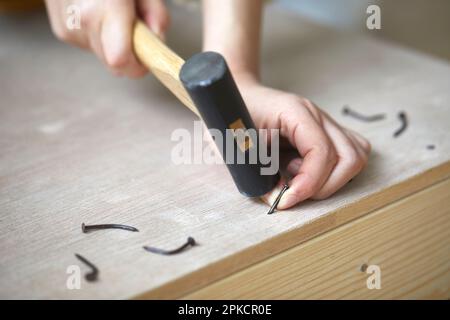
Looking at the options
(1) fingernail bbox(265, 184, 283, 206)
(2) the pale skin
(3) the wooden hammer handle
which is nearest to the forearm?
(2) the pale skin

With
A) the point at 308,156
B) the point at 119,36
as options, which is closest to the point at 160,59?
the point at 119,36

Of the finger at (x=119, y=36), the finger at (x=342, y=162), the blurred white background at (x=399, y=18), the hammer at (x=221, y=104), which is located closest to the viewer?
the hammer at (x=221, y=104)

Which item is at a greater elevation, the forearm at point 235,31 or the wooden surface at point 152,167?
the forearm at point 235,31

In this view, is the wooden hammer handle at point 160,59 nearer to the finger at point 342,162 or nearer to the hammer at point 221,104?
the hammer at point 221,104

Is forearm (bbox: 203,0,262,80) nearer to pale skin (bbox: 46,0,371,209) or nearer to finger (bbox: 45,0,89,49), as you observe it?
pale skin (bbox: 46,0,371,209)

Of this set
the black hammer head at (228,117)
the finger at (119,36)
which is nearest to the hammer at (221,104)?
the black hammer head at (228,117)

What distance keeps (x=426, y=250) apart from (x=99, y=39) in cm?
54

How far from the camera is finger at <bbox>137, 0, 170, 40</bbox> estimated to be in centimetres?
87

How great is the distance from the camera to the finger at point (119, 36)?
806mm

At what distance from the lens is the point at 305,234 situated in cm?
61

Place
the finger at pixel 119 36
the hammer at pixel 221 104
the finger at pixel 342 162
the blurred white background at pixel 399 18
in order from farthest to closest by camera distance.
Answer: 1. the blurred white background at pixel 399 18
2. the finger at pixel 119 36
3. the finger at pixel 342 162
4. the hammer at pixel 221 104

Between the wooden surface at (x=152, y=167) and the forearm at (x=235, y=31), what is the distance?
0.39ft
